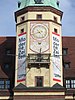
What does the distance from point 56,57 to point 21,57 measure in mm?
4386

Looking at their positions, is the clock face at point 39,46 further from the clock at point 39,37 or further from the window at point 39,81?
the window at point 39,81

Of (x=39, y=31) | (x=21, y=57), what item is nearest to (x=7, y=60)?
(x=21, y=57)

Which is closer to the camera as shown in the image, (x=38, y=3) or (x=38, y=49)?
(x=38, y=49)

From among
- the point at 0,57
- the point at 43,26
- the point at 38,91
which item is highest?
the point at 43,26

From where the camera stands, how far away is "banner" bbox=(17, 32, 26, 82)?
5484 centimetres

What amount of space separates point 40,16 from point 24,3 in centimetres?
335

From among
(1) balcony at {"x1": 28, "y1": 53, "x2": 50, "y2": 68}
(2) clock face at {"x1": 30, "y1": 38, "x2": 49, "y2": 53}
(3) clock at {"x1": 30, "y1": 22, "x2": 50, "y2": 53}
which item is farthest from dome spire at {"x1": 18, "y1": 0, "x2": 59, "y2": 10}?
(1) balcony at {"x1": 28, "y1": 53, "x2": 50, "y2": 68}

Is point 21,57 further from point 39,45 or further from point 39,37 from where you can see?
point 39,37

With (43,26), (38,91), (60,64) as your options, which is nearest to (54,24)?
(43,26)

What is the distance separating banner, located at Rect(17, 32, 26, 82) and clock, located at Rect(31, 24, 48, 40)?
1348 mm

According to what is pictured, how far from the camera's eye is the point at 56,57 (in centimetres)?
5588

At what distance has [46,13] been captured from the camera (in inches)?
2261

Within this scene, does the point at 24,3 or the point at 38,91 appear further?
the point at 24,3

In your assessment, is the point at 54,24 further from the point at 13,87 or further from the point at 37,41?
the point at 13,87
